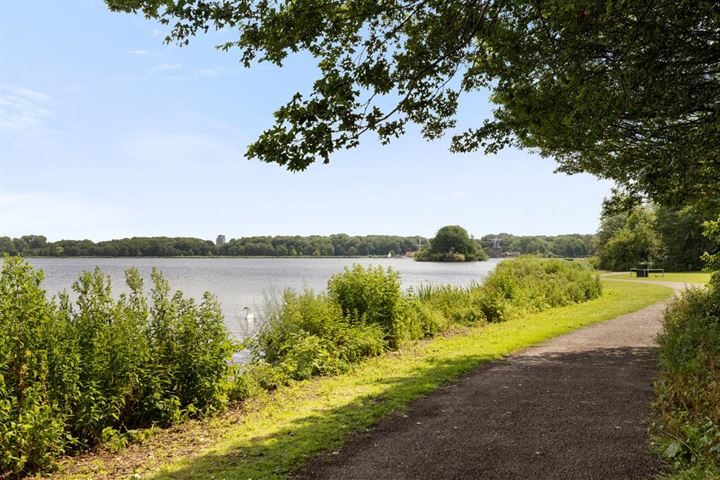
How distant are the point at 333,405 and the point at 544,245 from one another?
11192 cm

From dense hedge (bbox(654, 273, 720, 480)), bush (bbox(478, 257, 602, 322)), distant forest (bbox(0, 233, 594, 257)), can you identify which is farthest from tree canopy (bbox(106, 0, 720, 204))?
distant forest (bbox(0, 233, 594, 257))

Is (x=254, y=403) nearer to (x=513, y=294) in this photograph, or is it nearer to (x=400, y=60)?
(x=400, y=60)

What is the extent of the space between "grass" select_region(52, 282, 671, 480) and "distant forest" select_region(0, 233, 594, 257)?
4341cm

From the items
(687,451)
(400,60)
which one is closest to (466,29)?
(400,60)

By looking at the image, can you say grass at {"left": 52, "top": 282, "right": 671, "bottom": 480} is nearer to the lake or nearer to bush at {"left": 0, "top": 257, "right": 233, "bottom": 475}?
bush at {"left": 0, "top": 257, "right": 233, "bottom": 475}

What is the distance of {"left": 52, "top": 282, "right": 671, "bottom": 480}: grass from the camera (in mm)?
5273

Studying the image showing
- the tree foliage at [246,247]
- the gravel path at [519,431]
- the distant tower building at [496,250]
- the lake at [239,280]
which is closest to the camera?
the gravel path at [519,431]

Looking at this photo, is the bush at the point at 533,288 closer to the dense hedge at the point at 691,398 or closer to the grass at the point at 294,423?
the grass at the point at 294,423

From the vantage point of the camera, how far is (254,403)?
765cm

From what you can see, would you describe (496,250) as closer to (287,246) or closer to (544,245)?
(544,245)

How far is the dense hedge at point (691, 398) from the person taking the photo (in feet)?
14.4

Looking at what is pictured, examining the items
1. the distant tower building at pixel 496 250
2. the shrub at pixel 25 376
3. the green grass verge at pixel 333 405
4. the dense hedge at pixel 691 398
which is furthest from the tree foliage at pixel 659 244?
the distant tower building at pixel 496 250

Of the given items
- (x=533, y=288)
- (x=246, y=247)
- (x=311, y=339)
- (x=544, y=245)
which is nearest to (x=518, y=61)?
(x=311, y=339)

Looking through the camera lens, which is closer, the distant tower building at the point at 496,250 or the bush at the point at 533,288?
the bush at the point at 533,288
